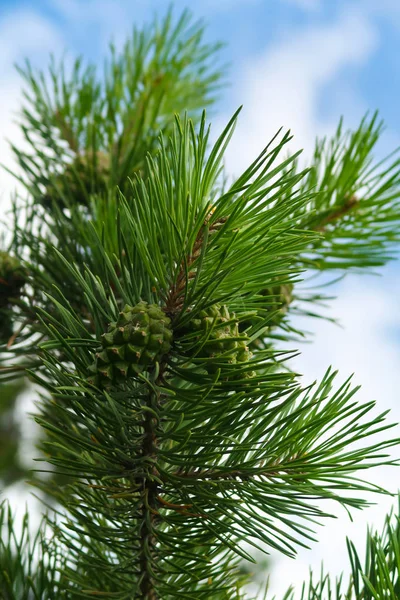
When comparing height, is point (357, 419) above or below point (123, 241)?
below

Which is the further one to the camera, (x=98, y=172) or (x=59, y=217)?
(x=98, y=172)

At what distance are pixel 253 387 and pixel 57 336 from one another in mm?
147

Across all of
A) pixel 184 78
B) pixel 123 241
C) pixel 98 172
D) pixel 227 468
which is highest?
pixel 184 78

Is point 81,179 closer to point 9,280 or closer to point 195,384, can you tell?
point 9,280

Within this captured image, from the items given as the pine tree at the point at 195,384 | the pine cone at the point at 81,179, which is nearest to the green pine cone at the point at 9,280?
the pine cone at the point at 81,179

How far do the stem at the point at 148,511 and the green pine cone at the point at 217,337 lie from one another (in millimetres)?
58

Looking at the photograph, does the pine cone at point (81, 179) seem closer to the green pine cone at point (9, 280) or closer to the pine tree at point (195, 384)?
the green pine cone at point (9, 280)

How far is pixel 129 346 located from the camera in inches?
19.7

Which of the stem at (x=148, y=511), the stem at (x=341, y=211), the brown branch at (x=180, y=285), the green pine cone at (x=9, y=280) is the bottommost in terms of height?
the stem at (x=148, y=511)

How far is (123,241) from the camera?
1.80 ft

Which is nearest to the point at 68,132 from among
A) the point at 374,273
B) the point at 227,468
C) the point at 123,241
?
the point at 374,273

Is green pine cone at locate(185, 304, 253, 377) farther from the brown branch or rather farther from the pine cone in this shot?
the pine cone

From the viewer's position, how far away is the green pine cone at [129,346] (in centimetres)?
50

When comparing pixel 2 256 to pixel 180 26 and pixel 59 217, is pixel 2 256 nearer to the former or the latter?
pixel 59 217
